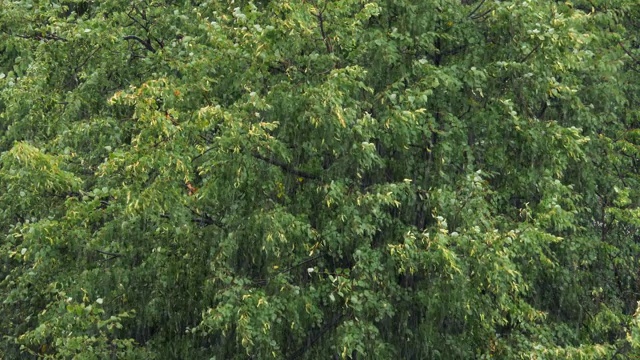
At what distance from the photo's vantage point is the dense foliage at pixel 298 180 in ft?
30.5

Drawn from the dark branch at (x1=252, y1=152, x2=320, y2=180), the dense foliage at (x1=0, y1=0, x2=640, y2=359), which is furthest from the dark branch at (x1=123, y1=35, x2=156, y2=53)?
the dark branch at (x1=252, y1=152, x2=320, y2=180)

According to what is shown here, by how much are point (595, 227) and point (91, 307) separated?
691 centimetres

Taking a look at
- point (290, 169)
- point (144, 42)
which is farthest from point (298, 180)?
point (144, 42)

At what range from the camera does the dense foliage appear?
9.29 m

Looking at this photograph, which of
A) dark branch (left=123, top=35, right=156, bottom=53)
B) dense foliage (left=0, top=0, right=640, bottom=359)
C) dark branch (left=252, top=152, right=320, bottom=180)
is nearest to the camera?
dense foliage (left=0, top=0, right=640, bottom=359)

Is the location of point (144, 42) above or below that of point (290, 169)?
above

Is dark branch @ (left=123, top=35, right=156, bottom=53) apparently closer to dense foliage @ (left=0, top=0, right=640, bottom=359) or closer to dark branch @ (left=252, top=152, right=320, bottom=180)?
dense foliage @ (left=0, top=0, right=640, bottom=359)

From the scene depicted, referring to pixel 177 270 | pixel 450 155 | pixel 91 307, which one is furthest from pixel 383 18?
pixel 91 307

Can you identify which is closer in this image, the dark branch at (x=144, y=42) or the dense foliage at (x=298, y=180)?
the dense foliage at (x=298, y=180)

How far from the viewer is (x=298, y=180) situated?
10.1 meters

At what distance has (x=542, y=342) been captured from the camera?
10.6m

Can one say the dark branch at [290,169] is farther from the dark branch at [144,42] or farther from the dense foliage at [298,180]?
the dark branch at [144,42]

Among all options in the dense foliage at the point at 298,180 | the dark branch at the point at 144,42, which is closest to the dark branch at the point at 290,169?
the dense foliage at the point at 298,180

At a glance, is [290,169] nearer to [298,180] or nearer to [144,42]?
[298,180]
